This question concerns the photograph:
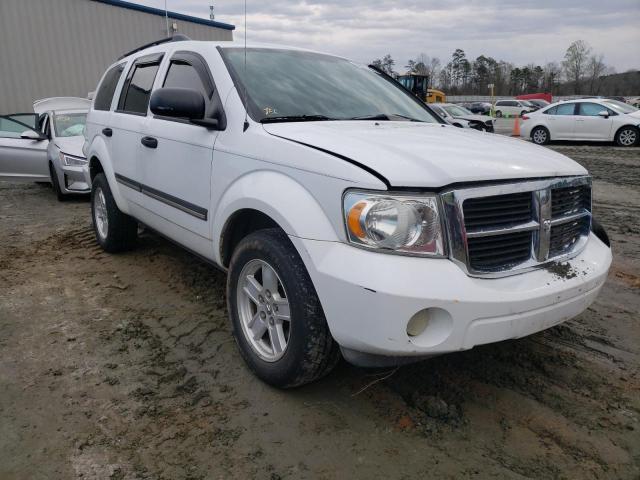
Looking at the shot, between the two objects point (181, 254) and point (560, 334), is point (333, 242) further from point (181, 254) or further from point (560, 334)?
point (181, 254)

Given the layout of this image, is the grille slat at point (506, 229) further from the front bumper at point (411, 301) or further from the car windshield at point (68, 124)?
the car windshield at point (68, 124)

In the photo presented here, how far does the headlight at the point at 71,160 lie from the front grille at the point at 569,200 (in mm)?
7214

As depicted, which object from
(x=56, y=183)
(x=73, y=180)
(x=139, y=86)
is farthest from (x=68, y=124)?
(x=139, y=86)

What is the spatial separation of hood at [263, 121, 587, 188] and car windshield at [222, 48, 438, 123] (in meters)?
0.21

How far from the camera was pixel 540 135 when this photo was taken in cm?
1642

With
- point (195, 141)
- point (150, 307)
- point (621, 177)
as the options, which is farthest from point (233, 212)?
point (621, 177)

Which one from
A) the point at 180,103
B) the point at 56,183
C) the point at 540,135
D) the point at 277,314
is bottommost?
the point at 56,183

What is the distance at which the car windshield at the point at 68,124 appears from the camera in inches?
345

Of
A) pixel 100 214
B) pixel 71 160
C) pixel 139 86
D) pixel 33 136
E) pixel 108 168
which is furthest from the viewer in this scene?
pixel 33 136

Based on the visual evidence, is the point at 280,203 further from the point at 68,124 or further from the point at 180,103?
the point at 68,124

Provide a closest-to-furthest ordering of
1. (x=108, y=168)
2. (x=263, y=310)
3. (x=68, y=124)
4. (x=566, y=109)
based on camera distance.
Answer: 1. (x=263, y=310)
2. (x=108, y=168)
3. (x=68, y=124)
4. (x=566, y=109)

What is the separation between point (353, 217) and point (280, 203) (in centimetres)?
44

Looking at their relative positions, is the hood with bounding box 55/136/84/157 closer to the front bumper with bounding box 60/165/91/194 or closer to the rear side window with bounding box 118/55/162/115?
the front bumper with bounding box 60/165/91/194

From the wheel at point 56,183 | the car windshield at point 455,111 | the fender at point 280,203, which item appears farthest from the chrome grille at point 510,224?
the car windshield at point 455,111
